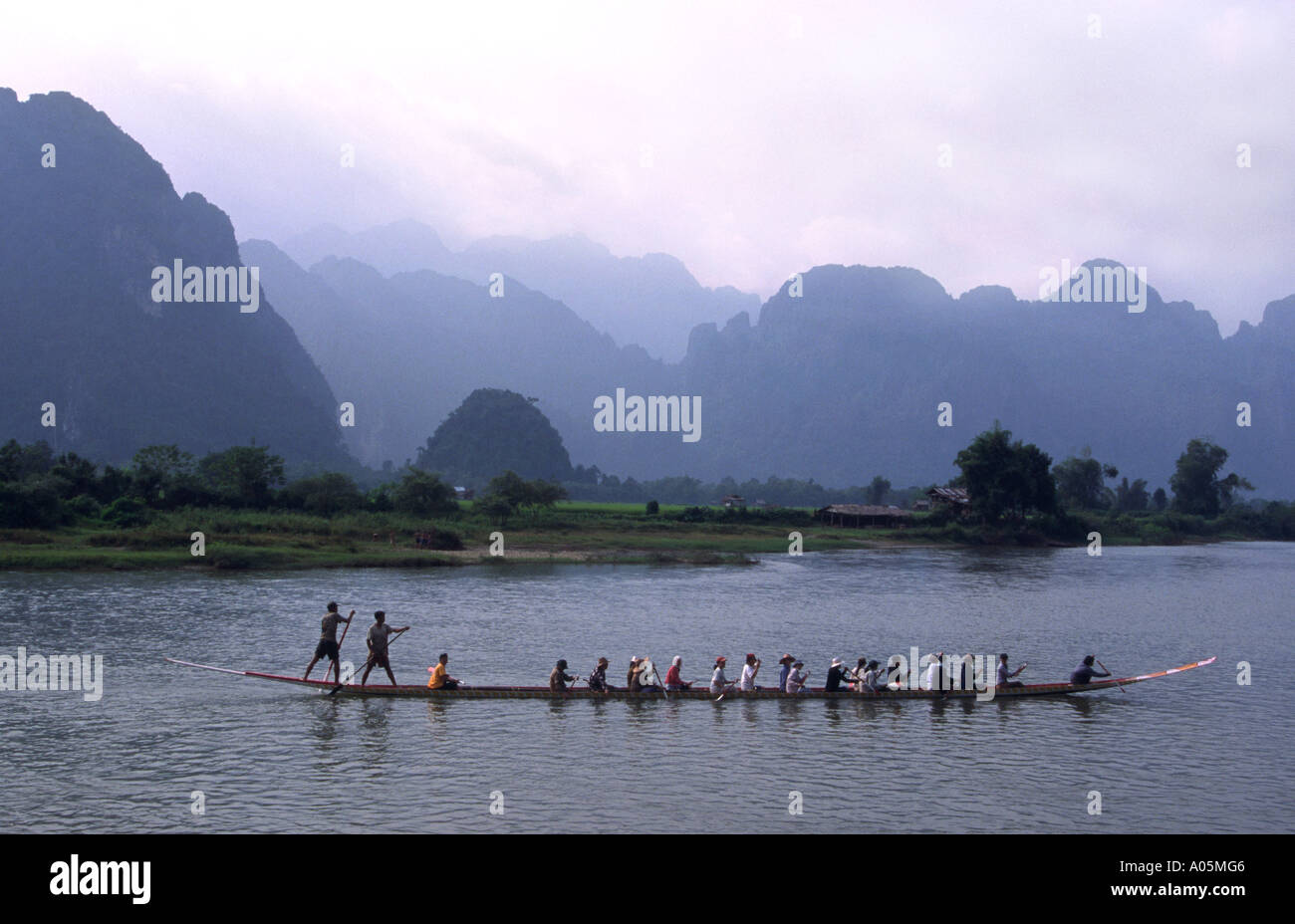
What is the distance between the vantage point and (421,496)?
73.9 m

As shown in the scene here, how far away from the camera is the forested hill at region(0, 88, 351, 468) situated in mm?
160750

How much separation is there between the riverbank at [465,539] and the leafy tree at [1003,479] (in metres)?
2.21

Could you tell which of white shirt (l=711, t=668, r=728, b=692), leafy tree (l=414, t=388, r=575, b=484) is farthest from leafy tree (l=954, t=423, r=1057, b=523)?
leafy tree (l=414, t=388, r=575, b=484)

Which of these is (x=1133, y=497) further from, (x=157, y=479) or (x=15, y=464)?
(x=15, y=464)

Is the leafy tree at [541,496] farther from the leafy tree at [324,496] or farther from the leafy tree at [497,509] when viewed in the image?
the leafy tree at [324,496]

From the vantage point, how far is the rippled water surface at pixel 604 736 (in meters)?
15.6

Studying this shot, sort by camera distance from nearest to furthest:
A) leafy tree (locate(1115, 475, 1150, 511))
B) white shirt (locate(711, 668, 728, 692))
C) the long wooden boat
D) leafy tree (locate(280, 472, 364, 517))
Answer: the long wooden boat < white shirt (locate(711, 668, 728, 692)) < leafy tree (locate(280, 472, 364, 517)) < leafy tree (locate(1115, 475, 1150, 511))

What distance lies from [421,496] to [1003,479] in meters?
52.6

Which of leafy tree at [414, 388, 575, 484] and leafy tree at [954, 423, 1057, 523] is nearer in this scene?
leafy tree at [954, 423, 1057, 523]

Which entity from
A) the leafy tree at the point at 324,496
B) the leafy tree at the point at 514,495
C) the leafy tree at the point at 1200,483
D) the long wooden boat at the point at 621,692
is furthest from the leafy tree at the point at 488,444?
the long wooden boat at the point at 621,692

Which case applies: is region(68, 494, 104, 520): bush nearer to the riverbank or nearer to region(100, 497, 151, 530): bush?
region(100, 497, 151, 530): bush

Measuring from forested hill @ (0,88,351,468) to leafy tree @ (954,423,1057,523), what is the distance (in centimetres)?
11695

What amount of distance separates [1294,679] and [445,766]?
82.8ft
